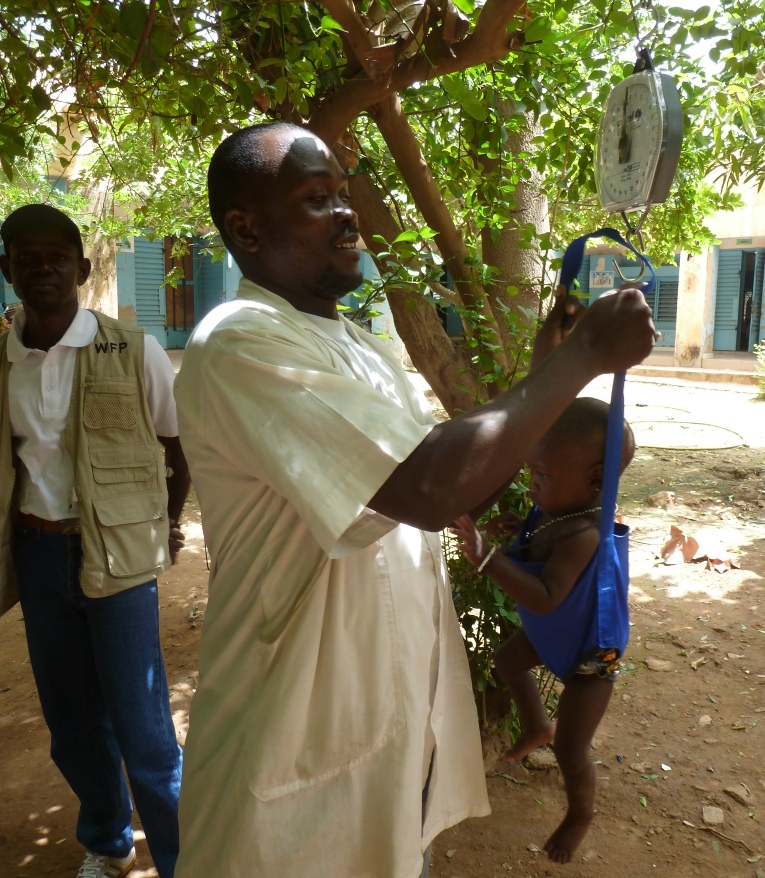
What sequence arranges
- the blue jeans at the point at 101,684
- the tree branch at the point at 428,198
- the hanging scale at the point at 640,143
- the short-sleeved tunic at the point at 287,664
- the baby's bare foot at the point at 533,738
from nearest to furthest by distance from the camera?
the short-sleeved tunic at the point at 287,664 < the hanging scale at the point at 640,143 < the baby's bare foot at the point at 533,738 < the blue jeans at the point at 101,684 < the tree branch at the point at 428,198

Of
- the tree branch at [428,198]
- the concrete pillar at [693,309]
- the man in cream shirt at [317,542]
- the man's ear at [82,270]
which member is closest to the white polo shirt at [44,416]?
the man's ear at [82,270]

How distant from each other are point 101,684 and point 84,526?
45 centimetres

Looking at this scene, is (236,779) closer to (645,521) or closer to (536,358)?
(536,358)

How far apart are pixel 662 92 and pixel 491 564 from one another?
0.95 m

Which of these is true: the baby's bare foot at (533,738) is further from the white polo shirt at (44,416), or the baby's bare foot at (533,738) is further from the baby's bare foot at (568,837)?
A: the white polo shirt at (44,416)

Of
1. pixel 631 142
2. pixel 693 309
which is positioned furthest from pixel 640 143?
pixel 693 309

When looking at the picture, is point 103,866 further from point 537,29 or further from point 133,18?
point 537,29

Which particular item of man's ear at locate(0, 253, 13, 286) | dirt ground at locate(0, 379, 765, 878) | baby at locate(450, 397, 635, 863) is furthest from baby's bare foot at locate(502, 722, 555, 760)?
man's ear at locate(0, 253, 13, 286)

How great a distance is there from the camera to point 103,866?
2586 mm

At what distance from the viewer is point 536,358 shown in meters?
1.58

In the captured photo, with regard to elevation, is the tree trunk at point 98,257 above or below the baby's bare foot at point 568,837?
above

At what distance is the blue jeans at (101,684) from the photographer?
227 cm

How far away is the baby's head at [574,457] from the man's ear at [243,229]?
723 millimetres

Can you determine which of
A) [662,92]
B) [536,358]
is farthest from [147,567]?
[662,92]
